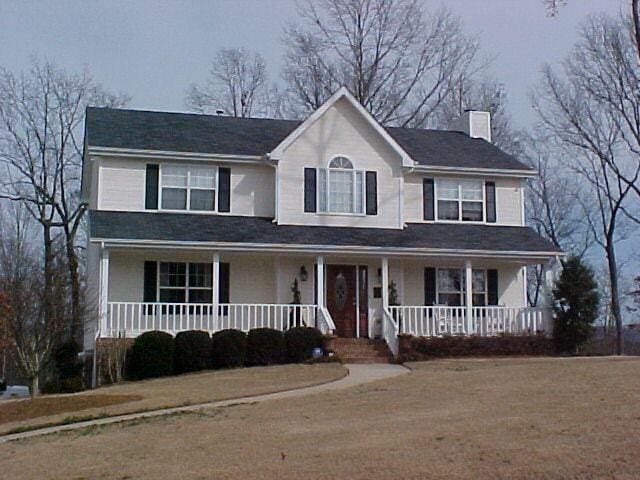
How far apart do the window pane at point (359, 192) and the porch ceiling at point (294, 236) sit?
0.78 meters

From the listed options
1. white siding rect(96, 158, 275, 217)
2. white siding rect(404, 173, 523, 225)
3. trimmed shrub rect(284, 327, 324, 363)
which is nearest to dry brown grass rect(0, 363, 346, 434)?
trimmed shrub rect(284, 327, 324, 363)

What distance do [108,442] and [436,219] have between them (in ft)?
60.4

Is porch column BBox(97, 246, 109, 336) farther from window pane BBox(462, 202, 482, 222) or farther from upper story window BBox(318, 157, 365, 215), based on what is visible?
window pane BBox(462, 202, 482, 222)

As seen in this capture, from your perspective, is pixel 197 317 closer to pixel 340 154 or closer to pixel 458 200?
pixel 340 154

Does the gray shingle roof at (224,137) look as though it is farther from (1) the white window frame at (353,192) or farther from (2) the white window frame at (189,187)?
(1) the white window frame at (353,192)

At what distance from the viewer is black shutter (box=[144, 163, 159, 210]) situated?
27906 millimetres

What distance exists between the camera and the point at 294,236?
2745cm

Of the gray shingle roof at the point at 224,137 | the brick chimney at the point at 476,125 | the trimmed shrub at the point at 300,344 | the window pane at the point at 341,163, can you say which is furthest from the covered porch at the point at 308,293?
the brick chimney at the point at 476,125

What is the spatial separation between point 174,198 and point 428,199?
27.2 ft

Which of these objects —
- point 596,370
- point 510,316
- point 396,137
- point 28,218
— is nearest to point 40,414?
point 596,370

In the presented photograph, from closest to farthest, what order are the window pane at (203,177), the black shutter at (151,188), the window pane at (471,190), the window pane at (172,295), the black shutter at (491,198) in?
the window pane at (172,295), the black shutter at (151,188), the window pane at (203,177), the window pane at (471,190), the black shutter at (491,198)

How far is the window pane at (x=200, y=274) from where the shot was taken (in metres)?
27.7

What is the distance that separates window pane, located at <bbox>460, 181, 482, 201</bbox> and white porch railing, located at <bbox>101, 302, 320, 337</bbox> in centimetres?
706

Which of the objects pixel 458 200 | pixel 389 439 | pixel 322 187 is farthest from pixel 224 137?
pixel 389 439
